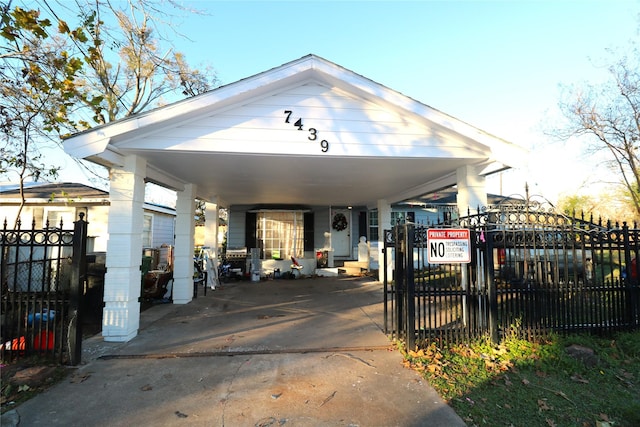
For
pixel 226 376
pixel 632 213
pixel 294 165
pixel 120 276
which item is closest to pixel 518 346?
pixel 226 376

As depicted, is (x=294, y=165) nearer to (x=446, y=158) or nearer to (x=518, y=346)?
(x=446, y=158)

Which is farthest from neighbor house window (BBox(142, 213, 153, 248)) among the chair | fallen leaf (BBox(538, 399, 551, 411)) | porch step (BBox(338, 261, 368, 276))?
fallen leaf (BBox(538, 399, 551, 411))

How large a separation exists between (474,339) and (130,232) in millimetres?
5513

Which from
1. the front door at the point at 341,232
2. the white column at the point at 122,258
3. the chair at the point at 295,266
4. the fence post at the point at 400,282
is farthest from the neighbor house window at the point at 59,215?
the fence post at the point at 400,282

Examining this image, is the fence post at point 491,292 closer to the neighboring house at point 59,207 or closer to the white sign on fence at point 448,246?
the white sign on fence at point 448,246

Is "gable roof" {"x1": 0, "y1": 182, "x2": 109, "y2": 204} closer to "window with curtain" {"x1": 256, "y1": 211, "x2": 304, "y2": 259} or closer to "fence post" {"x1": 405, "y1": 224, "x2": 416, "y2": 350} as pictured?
"window with curtain" {"x1": 256, "y1": 211, "x2": 304, "y2": 259}

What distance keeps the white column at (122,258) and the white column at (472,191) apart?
5.85m

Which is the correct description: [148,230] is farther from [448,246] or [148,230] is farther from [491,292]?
[491,292]

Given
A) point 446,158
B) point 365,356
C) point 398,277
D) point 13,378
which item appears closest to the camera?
point 13,378

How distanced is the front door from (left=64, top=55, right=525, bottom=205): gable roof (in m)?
8.35

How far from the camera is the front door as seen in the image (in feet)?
46.2

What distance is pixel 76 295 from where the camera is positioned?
3.99 meters

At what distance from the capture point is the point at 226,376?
11.9 feet

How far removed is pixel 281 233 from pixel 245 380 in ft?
32.2
